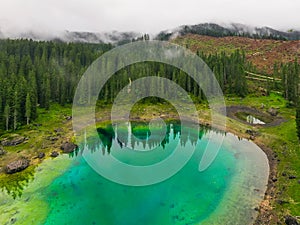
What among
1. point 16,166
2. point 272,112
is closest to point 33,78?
point 16,166

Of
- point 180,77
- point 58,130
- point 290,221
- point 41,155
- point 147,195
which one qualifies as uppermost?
point 180,77

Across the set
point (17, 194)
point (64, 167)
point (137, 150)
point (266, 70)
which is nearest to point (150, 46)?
point (266, 70)

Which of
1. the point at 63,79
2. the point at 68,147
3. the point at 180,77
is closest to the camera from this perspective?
the point at 68,147

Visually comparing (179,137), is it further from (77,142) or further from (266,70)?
(266,70)

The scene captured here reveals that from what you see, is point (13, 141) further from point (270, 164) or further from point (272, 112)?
point (272, 112)

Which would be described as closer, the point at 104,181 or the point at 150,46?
the point at 104,181
